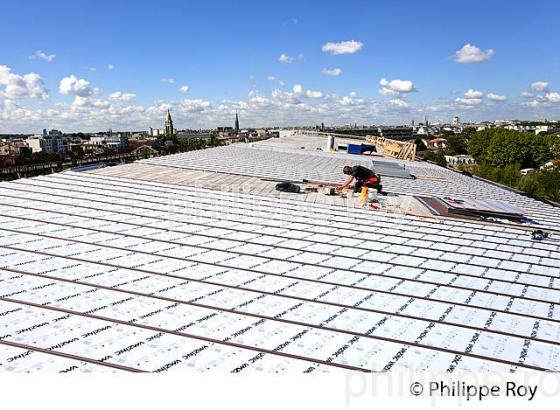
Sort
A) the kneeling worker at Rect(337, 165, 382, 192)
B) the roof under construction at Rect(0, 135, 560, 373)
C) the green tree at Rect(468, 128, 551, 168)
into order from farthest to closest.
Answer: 1. the green tree at Rect(468, 128, 551, 168)
2. the kneeling worker at Rect(337, 165, 382, 192)
3. the roof under construction at Rect(0, 135, 560, 373)

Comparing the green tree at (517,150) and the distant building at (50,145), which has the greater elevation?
the distant building at (50,145)

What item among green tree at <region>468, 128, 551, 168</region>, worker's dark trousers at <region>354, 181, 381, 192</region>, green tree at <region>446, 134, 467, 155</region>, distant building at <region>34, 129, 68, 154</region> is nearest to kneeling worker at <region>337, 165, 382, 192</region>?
worker's dark trousers at <region>354, 181, 381, 192</region>

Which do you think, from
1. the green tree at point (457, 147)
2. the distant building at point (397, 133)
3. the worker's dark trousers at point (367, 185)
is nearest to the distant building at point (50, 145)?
the distant building at point (397, 133)

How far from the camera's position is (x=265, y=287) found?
869cm

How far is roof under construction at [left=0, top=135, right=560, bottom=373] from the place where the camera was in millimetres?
6156

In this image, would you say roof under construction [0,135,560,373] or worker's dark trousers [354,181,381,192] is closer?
roof under construction [0,135,560,373]

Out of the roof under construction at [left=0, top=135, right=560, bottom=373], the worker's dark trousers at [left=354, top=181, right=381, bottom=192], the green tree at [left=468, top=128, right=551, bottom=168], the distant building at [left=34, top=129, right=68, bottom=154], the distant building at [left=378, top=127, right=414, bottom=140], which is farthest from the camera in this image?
the distant building at [left=378, top=127, right=414, bottom=140]

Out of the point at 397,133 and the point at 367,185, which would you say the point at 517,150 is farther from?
the point at 397,133

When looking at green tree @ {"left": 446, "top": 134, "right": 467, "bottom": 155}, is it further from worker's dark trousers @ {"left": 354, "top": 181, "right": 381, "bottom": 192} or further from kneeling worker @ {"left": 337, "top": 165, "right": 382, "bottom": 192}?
kneeling worker @ {"left": 337, "top": 165, "right": 382, "bottom": 192}

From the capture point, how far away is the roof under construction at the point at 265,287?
6.16 m

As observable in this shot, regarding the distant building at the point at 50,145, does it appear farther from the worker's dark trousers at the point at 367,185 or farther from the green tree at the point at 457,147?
the worker's dark trousers at the point at 367,185

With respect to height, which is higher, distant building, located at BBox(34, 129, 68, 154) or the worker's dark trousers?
distant building, located at BBox(34, 129, 68, 154)

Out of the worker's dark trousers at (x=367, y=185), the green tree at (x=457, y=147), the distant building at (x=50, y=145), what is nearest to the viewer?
the worker's dark trousers at (x=367, y=185)

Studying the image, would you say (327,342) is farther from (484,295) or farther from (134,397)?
(484,295)
